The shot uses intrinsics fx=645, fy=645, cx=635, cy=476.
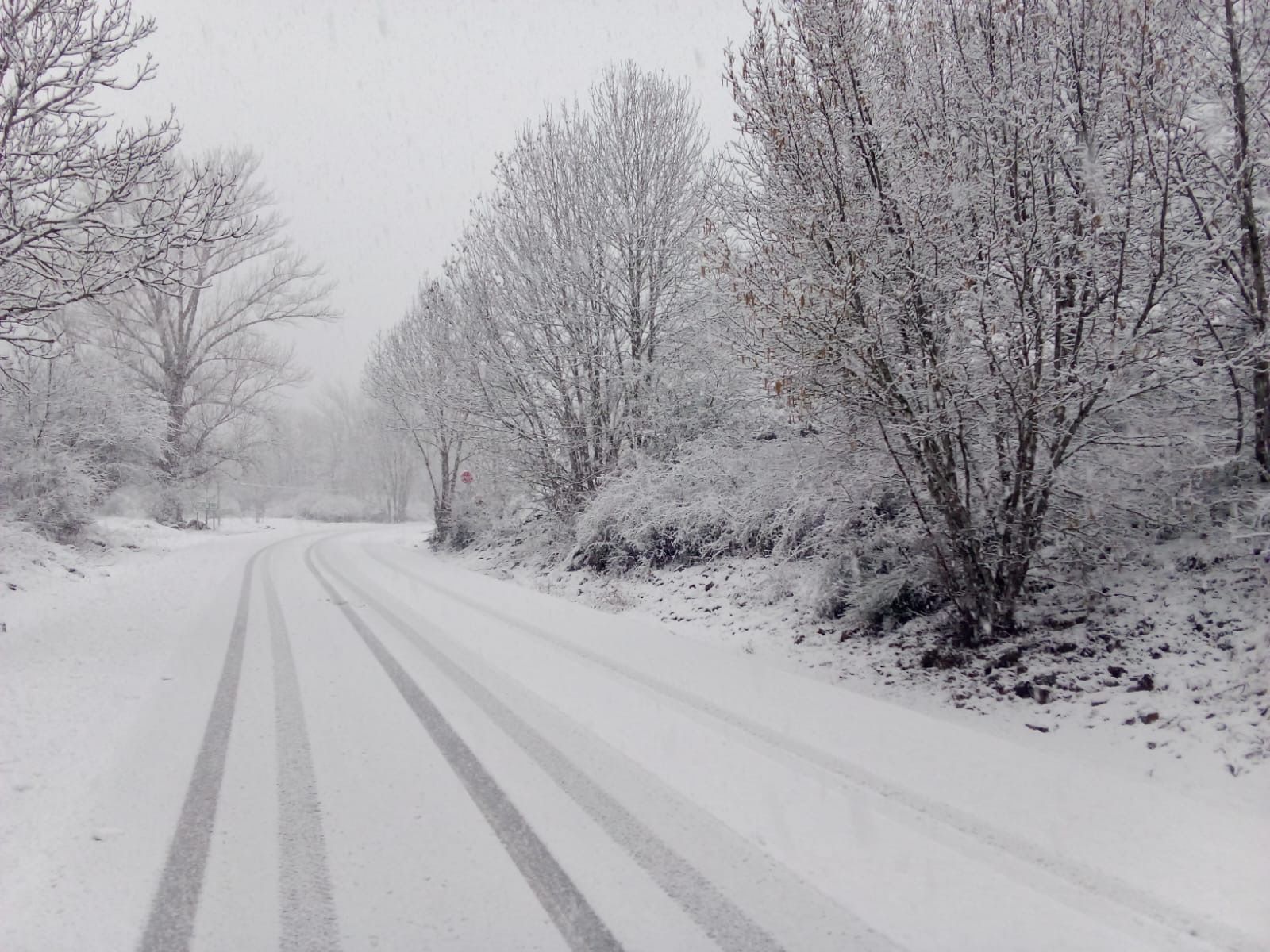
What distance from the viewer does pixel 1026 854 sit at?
2.94 m

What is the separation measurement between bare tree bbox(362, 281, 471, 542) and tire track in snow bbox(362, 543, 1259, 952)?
43.8ft

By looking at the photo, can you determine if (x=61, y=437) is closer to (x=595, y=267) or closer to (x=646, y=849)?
(x=595, y=267)

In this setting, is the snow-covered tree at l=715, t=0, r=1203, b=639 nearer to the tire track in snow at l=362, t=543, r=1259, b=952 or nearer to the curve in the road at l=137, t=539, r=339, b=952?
the tire track in snow at l=362, t=543, r=1259, b=952

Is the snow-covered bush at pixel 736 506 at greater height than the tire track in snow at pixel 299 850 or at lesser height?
greater

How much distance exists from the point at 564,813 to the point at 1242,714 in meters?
4.32

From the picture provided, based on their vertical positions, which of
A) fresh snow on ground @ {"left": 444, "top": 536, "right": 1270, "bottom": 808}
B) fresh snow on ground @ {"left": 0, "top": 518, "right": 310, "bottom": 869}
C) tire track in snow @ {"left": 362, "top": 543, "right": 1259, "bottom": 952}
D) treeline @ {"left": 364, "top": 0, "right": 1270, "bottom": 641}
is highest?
treeline @ {"left": 364, "top": 0, "right": 1270, "bottom": 641}

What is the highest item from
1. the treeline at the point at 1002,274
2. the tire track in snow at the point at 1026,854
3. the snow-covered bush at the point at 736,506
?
the treeline at the point at 1002,274

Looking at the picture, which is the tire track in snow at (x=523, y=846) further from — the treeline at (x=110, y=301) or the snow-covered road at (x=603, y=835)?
the treeline at (x=110, y=301)

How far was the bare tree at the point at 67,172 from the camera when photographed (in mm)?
6332

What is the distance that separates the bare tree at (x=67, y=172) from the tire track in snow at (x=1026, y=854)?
728cm

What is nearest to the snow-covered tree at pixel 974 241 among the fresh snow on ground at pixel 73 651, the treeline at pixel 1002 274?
the treeline at pixel 1002 274

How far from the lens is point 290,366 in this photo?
2936 cm

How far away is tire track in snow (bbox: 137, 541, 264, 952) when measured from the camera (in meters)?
2.43

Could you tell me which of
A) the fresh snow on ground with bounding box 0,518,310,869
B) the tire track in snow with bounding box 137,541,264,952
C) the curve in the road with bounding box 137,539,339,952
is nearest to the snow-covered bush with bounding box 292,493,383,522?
the fresh snow on ground with bounding box 0,518,310,869
